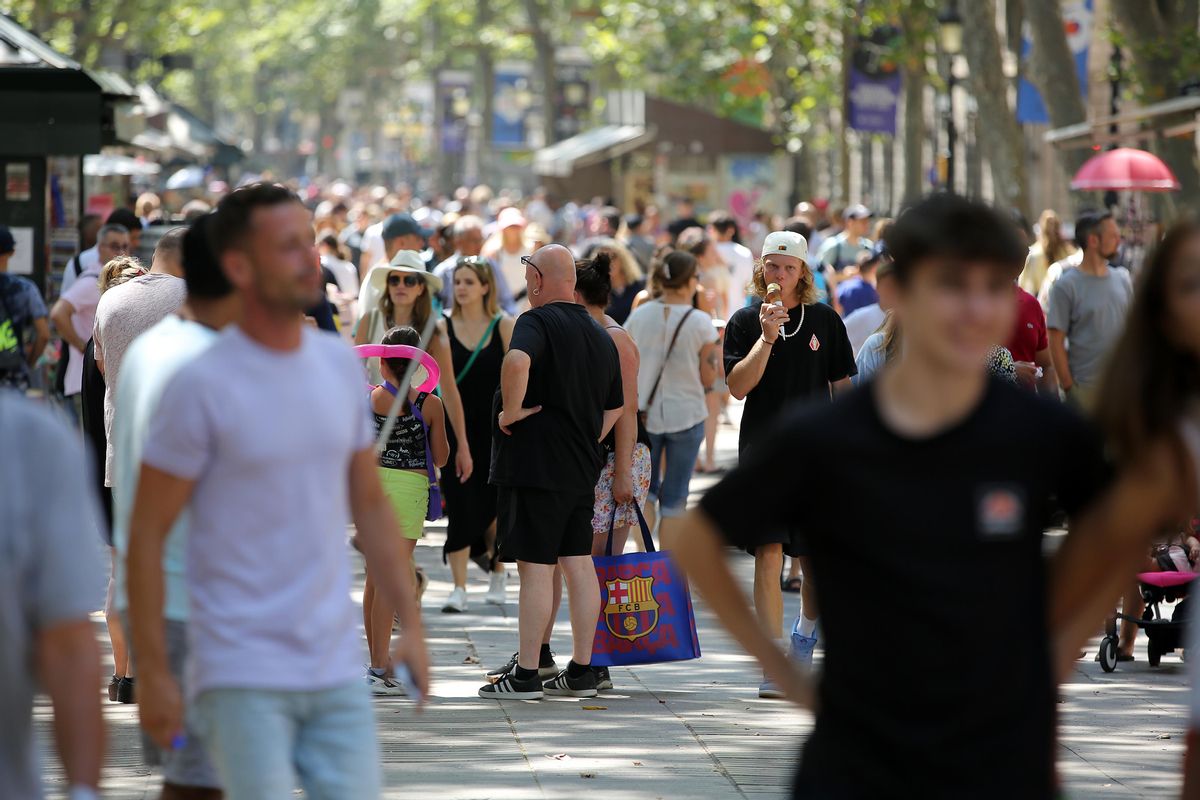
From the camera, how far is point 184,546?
4.29 metres

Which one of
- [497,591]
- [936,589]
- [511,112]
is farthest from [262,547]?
[511,112]

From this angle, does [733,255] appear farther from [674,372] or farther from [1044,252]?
[674,372]

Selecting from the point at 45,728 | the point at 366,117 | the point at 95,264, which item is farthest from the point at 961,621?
the point at 366,117

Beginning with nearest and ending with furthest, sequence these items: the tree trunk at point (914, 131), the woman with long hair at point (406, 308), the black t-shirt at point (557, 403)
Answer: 1. the black t-shirt at point (557, 403)
2. the woman with long hair at point (406, 308)
3. the tree trunk at point (914, 131)

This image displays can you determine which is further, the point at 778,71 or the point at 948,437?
the point at 778,71

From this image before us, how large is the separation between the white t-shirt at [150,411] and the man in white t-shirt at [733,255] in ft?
41.7

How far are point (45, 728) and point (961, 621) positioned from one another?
16.2 ft

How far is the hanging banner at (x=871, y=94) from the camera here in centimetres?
3262

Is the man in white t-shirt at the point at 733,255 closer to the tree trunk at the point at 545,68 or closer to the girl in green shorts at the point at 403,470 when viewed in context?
the girl in green shorts at the point at 403,470

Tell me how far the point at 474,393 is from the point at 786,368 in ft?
9.70

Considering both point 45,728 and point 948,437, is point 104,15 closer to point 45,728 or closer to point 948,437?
point 45,728

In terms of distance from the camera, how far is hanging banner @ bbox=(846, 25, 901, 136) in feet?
107

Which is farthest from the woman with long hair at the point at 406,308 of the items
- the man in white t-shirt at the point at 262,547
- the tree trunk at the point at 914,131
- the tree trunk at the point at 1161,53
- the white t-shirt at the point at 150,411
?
the tree trunk at the point at 914,131

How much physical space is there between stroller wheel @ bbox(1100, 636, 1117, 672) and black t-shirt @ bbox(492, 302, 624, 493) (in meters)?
Result: 2.60
